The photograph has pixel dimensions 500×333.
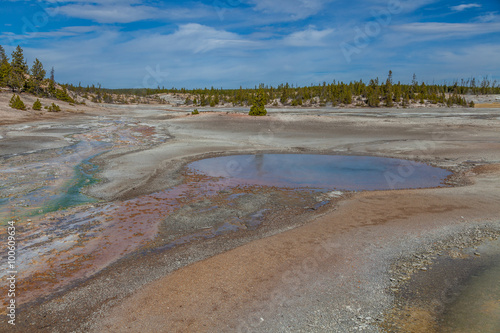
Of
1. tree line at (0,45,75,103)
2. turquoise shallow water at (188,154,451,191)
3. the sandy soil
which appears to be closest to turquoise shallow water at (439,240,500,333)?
the sandy soil

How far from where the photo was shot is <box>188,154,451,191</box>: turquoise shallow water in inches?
571

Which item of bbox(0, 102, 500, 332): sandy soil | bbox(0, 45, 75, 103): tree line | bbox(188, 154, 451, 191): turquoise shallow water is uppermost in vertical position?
bbox(0, 45, 75, 103): tree line

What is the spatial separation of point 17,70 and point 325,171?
8240cm

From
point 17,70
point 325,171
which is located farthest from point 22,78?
point 325,171

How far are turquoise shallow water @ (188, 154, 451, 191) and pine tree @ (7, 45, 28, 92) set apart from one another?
220 feet

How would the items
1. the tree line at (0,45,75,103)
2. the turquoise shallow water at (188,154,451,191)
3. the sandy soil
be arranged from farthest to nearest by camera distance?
the tree line at (0,45,75,103)
the turquoise shallow water at (188,154,451,191)
the sandy soil

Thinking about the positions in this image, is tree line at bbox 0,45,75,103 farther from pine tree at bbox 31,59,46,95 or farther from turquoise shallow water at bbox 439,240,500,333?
turquoise shallow water at bbox 439,240,500,333

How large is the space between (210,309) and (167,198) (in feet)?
23.8

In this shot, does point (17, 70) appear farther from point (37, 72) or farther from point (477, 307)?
point (477, 307)

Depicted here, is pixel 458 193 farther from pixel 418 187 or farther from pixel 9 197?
pixel 9 197

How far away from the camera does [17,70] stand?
7219cm

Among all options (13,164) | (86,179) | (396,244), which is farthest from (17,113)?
(396,244)

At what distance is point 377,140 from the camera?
2742 centimetres

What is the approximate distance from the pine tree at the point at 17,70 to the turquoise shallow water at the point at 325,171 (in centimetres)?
6708
